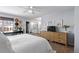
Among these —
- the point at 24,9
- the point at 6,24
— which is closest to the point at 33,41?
the point at 6,24

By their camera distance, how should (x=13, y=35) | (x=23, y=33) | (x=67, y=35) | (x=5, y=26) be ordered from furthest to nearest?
(x=67, y=35) → (x=23, y=33) → (x=13, y=35) → (x=5, y=26)

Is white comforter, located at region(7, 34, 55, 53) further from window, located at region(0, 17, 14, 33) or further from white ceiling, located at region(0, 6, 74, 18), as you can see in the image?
white ceiling, located at region(0, 6, 74, 18)

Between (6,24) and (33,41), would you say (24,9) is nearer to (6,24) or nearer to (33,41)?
(6,24)

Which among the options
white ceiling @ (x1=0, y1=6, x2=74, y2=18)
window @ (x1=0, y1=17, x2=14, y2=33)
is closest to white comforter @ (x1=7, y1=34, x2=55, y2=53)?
window @ (x1=0, y1=17, x2=14, y2=33)

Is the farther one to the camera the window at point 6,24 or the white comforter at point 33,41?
the white comforter at point 33,41

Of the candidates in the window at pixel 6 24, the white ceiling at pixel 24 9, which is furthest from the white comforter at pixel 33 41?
the white ceiling at pixel 24 9

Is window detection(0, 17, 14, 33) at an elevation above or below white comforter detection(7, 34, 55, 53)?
above

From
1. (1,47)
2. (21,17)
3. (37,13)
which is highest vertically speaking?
(37,13)

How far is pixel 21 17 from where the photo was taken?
1.29 m

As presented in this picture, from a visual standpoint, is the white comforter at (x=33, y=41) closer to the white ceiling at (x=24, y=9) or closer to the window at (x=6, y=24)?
the window at (x=6, y=24)

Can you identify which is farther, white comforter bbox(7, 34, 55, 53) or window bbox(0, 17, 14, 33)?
white comforter bbox(7, 34, 55, 53)
